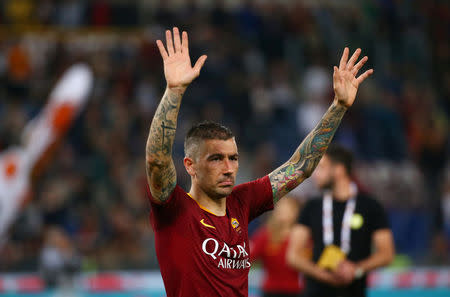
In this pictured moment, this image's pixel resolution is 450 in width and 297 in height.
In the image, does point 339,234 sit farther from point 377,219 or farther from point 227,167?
point 227,167

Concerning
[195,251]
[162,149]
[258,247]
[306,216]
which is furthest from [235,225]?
[258,247]

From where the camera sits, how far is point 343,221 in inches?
239

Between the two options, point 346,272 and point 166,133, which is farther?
point 346,272

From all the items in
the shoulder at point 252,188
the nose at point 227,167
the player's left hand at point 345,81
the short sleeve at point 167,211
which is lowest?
the short sleeve at point 167,211

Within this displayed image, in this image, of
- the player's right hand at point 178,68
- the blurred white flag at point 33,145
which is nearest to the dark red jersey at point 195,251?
the player's right hand at point 178,68

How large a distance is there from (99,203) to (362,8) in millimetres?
9597

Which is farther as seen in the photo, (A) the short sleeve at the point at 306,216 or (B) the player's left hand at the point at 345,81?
(A) the short sleeve at the point at 306,216

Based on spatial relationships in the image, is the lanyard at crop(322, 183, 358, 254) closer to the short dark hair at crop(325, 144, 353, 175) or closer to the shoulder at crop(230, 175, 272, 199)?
the short dark hair at crop(325, 144, 353, 175)

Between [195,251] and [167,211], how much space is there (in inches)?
9.8

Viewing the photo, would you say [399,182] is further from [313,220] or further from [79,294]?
[313,220]

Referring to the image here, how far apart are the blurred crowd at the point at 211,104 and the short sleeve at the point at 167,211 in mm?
7024

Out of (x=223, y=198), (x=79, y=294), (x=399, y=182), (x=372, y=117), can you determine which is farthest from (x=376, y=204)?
(x=372, y=117)

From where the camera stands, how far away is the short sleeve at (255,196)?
423 cm

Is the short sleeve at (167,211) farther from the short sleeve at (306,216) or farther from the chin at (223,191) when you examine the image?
the short sleeve at (306,216)
